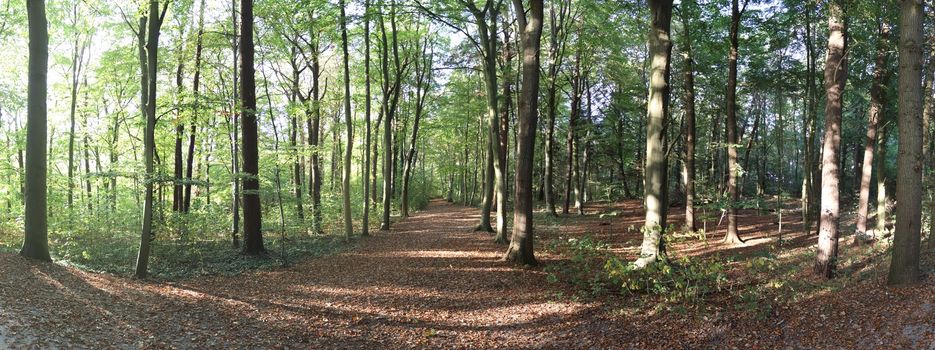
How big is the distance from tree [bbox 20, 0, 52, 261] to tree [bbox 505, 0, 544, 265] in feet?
31.2

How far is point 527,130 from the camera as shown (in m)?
10.8

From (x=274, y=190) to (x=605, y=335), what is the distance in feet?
32.5

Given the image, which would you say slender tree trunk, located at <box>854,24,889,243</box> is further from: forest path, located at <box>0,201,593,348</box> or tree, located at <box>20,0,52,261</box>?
tree, located at <box>20,0,52,261</box>

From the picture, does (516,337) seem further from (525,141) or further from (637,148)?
(637,148)

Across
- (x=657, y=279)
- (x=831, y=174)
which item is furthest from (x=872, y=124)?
(x=657, y=279)

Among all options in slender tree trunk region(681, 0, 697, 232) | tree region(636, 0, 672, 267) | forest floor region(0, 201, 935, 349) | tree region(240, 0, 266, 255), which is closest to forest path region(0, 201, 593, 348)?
forest floor region(0, 201, 935, 349)

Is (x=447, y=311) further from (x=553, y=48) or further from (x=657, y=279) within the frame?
(x=553, y=48)

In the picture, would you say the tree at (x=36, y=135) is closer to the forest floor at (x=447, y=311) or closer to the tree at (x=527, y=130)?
the forest floor at (x=447, y=311)

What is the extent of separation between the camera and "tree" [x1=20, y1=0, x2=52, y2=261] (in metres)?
8.98

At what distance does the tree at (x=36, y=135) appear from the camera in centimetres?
898

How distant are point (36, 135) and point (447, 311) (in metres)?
8.62

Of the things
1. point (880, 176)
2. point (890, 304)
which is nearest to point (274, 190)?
point (890, 304)

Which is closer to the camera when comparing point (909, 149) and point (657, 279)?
point (909, 149)

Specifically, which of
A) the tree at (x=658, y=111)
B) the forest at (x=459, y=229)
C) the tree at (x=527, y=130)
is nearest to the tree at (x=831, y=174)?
the forest at (x=459, y=229)
